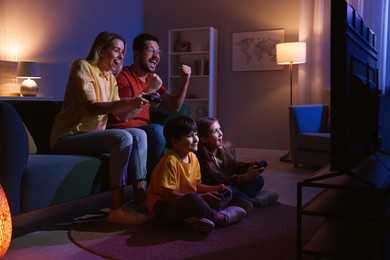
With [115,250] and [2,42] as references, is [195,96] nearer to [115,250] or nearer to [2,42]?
[2,42]

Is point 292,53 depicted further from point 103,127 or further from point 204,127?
point 103,127

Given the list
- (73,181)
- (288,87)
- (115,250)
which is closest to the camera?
(115,250)

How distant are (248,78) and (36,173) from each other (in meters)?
4.32

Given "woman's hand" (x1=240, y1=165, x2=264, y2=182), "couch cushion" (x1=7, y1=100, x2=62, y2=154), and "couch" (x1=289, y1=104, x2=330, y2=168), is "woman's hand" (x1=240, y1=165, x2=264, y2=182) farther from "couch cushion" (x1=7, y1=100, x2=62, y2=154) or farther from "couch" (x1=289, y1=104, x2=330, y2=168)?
"couch" (x1=289, y1=104, x2=330, y2=168)

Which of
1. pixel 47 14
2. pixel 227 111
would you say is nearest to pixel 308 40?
pixel 227 111

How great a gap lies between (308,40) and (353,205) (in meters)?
4.13

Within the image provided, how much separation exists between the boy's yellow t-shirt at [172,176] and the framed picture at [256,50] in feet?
12.1

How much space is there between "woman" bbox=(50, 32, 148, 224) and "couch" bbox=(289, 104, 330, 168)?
233 cm

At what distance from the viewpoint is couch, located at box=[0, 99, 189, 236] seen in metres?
1.83

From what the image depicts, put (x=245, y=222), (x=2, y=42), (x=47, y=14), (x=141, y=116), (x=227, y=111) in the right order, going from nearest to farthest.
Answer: (x=245, y=222)
(x=141, y=116)
(x=2, y=42)
(x=47, y=14)
(x=227, y=111)

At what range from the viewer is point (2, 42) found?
16.1 feet

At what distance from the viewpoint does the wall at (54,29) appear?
16.8ft

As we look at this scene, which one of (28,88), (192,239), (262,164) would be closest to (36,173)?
(192,239)

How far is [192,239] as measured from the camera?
1.99m
